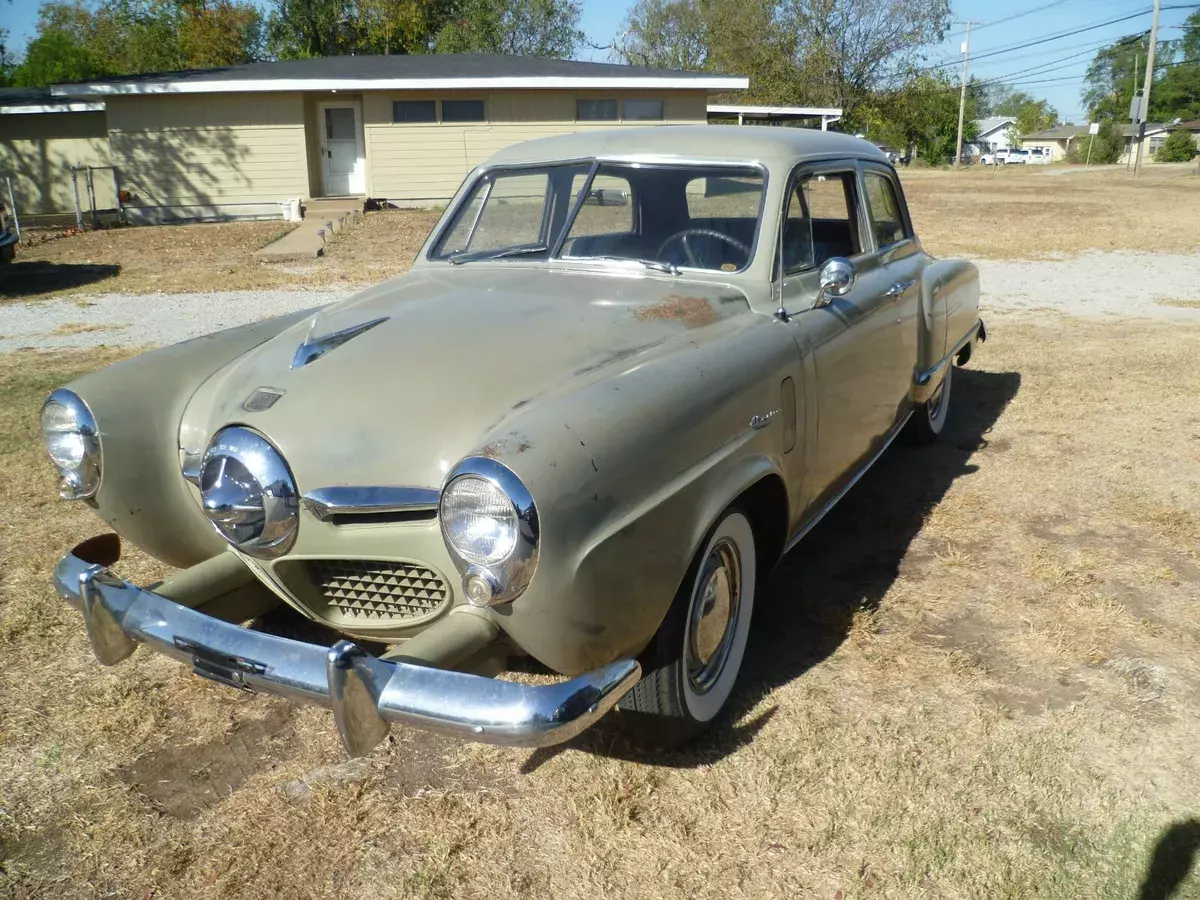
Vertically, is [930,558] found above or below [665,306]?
below

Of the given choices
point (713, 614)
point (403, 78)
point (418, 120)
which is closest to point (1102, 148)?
point (418, 120)

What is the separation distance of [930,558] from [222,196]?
18.9 m

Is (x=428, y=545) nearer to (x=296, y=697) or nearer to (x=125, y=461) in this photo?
(x=296, y=697)

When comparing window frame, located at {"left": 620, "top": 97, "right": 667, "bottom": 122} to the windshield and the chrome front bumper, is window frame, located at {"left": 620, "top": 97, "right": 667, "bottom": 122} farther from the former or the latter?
the chrome front bumper

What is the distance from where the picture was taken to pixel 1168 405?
20.1 feet

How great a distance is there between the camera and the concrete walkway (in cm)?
1382

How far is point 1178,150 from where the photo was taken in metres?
52.8

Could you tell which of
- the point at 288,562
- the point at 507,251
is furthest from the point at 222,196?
the point at 288,562

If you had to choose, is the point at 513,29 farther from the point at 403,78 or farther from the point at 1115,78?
the point at 1115,78

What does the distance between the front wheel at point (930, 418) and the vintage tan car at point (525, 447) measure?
1487mm

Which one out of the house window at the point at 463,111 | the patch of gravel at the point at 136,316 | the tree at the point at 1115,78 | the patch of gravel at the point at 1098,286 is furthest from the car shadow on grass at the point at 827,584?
the tree at the point at 1115,78

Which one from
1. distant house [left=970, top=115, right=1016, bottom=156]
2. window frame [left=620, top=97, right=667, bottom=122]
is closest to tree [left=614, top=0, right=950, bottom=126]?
window frame [left=620, top=97, right=667, bottom=122]

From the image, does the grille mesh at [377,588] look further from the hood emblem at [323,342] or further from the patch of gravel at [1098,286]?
the patch of gravel at [1098,286]

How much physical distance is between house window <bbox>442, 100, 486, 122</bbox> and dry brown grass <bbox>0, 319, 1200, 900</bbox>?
1756 centimetres
